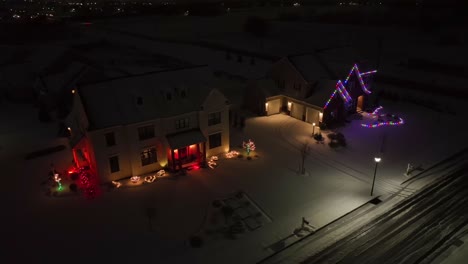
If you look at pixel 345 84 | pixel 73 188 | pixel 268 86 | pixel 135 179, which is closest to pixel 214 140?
pixel 135 179

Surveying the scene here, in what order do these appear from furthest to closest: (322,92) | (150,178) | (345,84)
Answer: (345,84) < (322,92) < (150,178)

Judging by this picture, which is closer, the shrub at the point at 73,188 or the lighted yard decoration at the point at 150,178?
the shrub at the point at 73,188

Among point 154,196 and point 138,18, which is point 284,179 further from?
point 138,18

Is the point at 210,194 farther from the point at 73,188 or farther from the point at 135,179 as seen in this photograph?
the point at 73,188

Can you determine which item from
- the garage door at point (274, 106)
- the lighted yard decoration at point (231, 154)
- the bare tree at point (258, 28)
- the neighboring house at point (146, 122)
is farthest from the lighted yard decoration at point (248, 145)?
the bare tree at point (258, 28)

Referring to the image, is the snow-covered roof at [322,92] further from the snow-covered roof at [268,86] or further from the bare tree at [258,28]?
the bare tree at [258,28]

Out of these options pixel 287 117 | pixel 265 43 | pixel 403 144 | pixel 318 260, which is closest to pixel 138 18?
pixel 265 43
